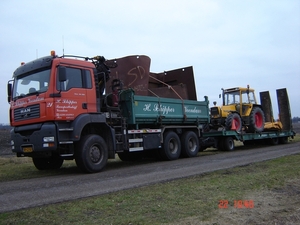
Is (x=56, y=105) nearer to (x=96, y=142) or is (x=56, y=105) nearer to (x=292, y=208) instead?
(x=96, y=142)

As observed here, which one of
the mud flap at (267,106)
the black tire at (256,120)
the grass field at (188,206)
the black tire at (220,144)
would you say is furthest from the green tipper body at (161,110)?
the mud flap at (267,106)

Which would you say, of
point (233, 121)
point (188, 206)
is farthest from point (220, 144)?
point (188, 206)

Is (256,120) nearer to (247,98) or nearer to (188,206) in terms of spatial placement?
(247,98)

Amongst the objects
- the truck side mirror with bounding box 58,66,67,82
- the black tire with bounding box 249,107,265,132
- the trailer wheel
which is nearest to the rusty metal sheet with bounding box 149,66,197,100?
the trailer wheel

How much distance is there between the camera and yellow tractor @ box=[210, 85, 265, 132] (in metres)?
16.9

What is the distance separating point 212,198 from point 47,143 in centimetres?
488

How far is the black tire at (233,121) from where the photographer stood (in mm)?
16281

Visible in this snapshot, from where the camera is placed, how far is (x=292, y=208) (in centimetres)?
501

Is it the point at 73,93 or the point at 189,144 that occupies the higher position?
the point at 73,93

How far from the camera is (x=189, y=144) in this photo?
45.7ft

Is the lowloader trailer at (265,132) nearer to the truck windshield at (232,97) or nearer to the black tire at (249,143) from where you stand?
the black tire at (249,143)

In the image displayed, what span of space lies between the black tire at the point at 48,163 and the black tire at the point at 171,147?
3.77 meters

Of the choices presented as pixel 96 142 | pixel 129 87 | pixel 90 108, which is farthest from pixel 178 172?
pixel 129 87

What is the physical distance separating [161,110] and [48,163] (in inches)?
172
